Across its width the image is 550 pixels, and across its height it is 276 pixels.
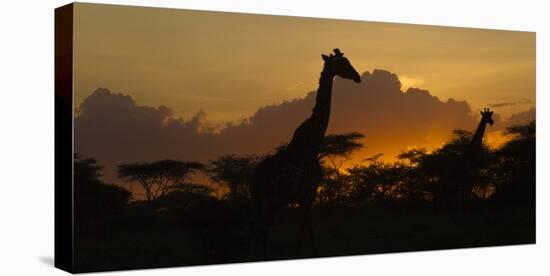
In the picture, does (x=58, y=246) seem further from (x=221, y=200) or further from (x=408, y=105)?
(x=408, y=105)

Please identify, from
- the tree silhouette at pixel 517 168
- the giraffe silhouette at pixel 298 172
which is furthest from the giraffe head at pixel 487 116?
the giraffe silhouette at pixel 298 172

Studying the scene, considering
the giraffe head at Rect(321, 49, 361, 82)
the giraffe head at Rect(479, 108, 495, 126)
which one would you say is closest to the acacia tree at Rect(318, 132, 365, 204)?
the giraffe head at Rect(321, 49, 361, 82)

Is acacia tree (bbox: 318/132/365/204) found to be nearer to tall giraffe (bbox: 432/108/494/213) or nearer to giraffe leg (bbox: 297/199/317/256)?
giraffe leg (bbox: 297/199/317/256)

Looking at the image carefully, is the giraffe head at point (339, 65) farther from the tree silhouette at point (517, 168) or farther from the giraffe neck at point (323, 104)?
the tree silhouette at point (517, 168)

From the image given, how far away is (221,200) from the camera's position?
12.6m

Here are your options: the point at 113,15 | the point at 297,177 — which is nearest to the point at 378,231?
the point at 297,177

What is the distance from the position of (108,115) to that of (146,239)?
4.44 ft

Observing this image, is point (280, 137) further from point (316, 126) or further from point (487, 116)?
point (487, 116)

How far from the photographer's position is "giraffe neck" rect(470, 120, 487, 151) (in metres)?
14.3

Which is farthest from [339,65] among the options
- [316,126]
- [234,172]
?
[234,172]

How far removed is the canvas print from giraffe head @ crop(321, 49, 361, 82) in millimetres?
18

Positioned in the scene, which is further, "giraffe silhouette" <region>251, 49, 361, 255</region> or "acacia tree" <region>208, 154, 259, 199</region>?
"giraffe silhouette" <region>251, 49, 361, 255</region>

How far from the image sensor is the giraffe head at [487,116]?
1432 cm

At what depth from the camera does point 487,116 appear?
1435 cm
